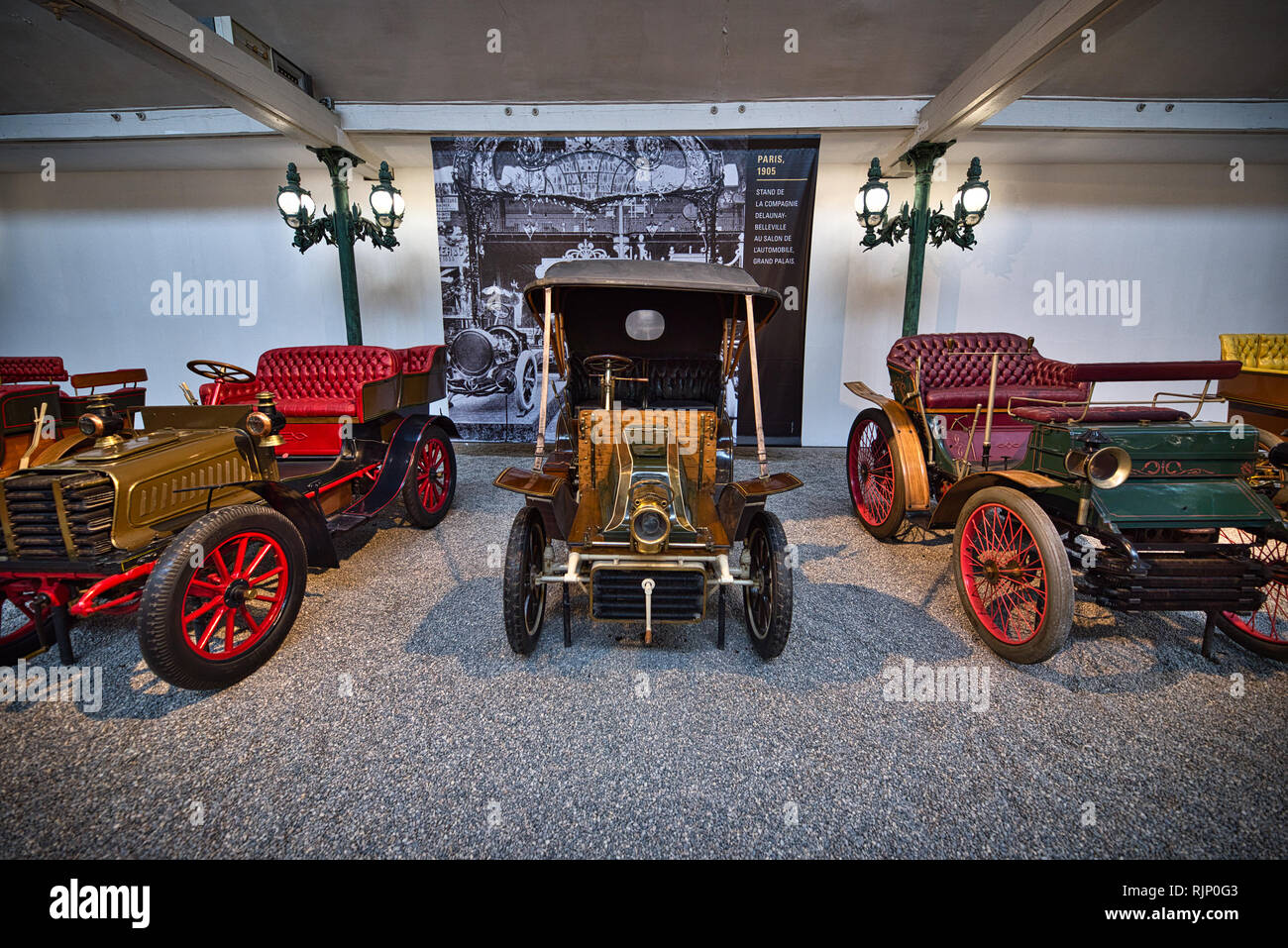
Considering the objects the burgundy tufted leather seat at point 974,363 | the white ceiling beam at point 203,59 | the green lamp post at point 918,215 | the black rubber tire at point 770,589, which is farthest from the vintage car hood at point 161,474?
the green lamp post at point 918,215

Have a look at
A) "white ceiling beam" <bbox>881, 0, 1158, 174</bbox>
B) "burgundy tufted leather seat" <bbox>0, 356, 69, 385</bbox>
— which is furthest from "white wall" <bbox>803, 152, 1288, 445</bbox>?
"burgundy tufted leather seat" <bbox>0, 356, 69, 385</bbox>

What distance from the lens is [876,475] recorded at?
13.4ft

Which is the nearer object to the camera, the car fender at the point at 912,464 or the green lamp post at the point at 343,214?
the car fender at the point at 912,464

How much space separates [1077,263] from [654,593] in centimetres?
807

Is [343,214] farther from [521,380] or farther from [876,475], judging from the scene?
[876,475]

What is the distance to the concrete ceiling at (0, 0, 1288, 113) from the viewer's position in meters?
4.26

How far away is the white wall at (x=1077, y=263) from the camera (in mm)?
6695

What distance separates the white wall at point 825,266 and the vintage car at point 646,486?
4.19 meters

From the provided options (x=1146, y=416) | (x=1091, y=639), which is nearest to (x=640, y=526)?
(x=1091, y=639)

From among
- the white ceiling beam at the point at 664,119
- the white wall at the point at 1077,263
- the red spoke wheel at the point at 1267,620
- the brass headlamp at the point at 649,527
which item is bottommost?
the red spoke wheel at the point at 1267,620

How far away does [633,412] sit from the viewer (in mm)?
2963

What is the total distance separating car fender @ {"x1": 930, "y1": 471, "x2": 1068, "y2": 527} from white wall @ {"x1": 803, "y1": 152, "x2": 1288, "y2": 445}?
14.8ft

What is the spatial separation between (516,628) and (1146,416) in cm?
325

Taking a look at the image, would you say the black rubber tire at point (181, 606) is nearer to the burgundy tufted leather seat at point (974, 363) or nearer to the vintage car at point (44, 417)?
the vintage car at point (44, 417)
